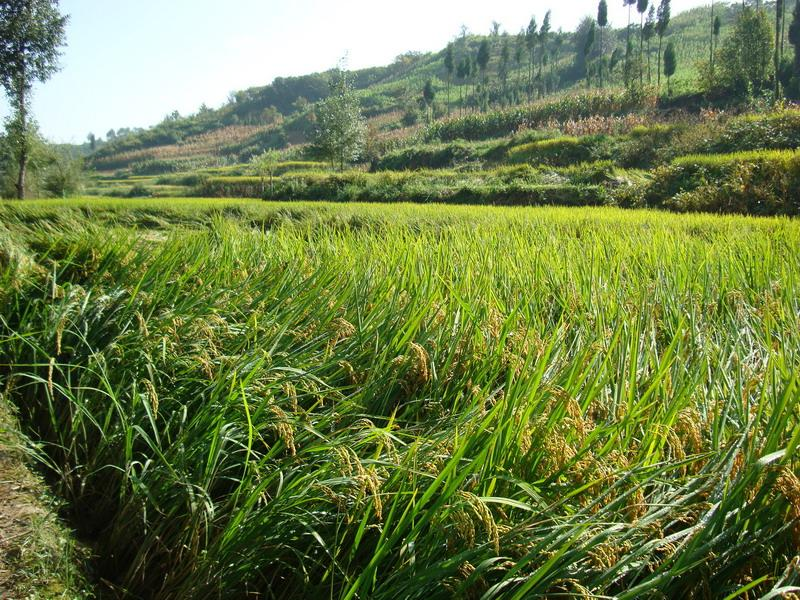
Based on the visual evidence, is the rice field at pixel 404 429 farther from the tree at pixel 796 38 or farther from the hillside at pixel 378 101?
the tree at pixel 796 38

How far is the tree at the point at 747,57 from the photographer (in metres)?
29.6

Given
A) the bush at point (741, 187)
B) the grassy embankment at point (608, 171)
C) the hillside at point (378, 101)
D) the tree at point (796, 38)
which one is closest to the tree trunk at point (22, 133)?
the grassy embankment at point (608, 171)

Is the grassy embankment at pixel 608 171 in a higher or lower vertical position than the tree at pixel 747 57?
lower

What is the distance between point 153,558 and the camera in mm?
1612

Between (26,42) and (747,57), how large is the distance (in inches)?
1367

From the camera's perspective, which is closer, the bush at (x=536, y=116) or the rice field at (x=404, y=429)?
the rice field at (x=404, y=429)

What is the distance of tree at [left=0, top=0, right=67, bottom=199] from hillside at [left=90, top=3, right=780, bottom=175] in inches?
793

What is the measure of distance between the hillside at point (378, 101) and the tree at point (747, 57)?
9328mm

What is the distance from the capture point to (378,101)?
285ft

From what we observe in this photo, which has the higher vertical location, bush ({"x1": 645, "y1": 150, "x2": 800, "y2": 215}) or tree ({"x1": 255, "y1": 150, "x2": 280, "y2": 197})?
tree ({"x1": 255, "y1": 150, "x2": 280, "y2": 197})

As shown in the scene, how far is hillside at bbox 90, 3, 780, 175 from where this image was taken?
6347 cm

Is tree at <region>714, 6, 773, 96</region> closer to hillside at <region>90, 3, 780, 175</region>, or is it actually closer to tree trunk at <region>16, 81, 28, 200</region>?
hillside at <region>90, 3, 780, 175</region>

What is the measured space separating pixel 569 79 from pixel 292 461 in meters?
84.3

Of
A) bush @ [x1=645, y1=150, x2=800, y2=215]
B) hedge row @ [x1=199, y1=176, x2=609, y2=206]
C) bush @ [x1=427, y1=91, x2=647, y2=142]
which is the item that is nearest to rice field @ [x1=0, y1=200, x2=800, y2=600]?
bush @ [x1=645, y1=150, x2=800, y2=215]
